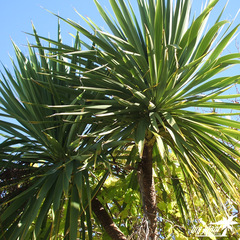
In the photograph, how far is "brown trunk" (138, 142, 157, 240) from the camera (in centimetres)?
229

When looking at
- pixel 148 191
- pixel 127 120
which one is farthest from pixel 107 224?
pixel 127 120

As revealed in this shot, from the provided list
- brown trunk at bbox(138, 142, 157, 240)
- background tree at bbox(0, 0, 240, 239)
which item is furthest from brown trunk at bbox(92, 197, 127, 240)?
brown trunk at bbox(138, 142, 157, 240)

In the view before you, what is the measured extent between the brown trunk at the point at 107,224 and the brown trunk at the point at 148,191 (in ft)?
0.88

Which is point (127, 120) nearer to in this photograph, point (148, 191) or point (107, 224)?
point (148, 191)

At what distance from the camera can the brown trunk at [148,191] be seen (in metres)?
2.29

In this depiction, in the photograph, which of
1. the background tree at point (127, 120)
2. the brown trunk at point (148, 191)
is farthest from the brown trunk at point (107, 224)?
the brown trunk at point (148, 191)

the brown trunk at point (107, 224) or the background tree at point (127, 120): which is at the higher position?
the background tree at point (127, 120)

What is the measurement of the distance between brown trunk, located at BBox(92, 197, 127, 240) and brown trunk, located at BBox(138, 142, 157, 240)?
0.27 meters

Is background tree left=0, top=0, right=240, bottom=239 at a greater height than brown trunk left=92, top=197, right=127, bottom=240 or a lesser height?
greater

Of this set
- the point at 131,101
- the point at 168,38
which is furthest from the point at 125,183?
the point at 168,38

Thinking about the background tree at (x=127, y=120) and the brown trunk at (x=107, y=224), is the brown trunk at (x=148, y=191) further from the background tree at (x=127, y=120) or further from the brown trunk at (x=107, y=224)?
the brown trunk at (x=107, y=224)

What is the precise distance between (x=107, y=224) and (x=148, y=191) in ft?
1.19

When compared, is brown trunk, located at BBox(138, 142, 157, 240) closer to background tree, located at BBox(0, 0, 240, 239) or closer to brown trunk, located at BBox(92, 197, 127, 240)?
background tree, located at BBox(0, 0, 240, 239)

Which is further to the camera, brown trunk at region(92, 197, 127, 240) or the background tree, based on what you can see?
brown trunk at region(92, 197, 127, 240)
